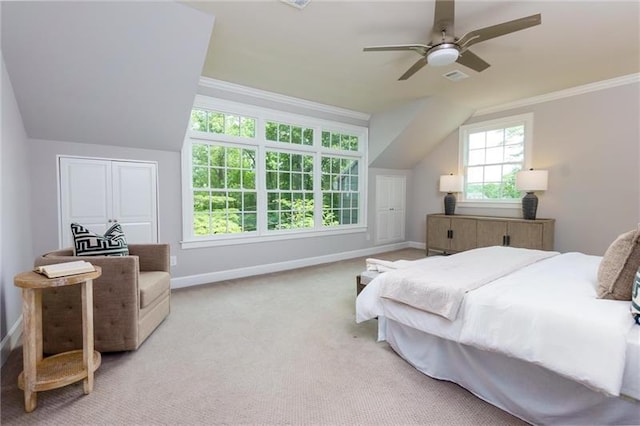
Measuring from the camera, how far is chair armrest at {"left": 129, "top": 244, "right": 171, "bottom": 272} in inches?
108

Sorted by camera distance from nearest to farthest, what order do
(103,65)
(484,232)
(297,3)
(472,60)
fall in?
(297,3), (103,65), (472,60), (484,232)

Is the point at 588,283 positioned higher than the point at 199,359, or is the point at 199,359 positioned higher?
the point at 588,283

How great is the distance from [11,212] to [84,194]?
0.93 meters

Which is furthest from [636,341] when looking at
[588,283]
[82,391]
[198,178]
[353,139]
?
[353,139]

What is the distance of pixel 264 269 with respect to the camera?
14.5 ft

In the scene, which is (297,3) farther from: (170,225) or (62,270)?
(170,225)

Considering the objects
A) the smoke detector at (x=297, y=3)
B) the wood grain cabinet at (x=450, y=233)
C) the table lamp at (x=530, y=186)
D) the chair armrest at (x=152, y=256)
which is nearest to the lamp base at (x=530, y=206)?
the table lamp at (x=530, y=186)

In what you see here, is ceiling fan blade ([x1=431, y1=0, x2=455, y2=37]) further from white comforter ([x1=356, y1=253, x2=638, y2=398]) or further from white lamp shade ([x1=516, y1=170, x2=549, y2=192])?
white lamp shade ([x1=516, y1=170, x2=549, y2=192])

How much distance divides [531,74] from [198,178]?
177 inches

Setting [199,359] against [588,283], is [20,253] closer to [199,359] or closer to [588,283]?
[199,359]

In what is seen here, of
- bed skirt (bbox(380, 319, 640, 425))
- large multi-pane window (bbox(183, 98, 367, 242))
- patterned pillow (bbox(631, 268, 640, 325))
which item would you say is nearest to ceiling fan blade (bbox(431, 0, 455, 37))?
patterned pillow (bbox(631, 268, 640, 325))

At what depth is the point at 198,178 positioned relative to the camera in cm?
391

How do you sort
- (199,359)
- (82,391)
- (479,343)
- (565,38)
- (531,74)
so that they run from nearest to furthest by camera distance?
(479,343), (82,391), (199,359), (565,38), (531,74)

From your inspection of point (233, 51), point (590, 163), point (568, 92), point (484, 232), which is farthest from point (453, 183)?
point (233, 51)
